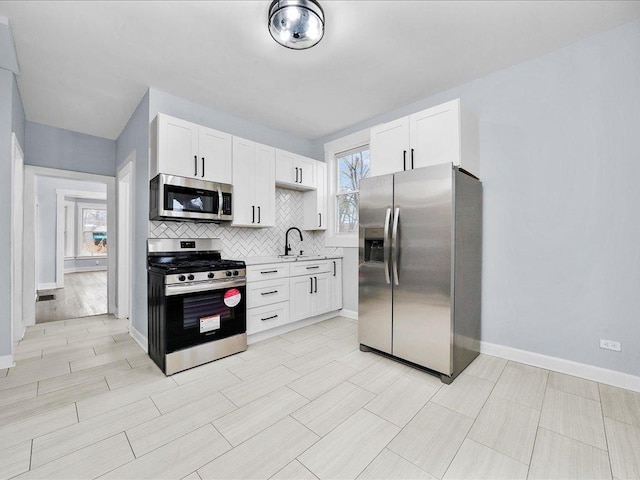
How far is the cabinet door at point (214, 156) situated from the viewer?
9.75 ft

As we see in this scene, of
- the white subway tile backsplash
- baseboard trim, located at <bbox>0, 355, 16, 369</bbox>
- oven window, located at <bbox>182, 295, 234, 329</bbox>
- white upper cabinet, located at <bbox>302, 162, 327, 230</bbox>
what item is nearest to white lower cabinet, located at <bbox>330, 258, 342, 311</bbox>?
the white subway tile backsplash

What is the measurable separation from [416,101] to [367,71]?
2.99 ft

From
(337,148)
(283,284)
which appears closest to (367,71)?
(337,148)

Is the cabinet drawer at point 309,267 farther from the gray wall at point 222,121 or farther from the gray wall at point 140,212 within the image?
the gray wall at point 222,121

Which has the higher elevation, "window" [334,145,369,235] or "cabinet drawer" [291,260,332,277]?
"window" [334,145,369,235]

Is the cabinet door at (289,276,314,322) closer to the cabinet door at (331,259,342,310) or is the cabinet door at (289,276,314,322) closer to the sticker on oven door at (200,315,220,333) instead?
the cabinet door at (331,259,342,310)

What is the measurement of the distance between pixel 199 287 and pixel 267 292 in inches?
32.4

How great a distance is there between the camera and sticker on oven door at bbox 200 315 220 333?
103 inches

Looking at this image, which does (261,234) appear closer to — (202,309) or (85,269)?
(202,309)

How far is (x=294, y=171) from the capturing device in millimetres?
3896

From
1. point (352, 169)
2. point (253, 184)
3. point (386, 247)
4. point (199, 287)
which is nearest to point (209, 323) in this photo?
point (199, 287)

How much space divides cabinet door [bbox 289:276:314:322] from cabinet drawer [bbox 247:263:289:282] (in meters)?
0.17

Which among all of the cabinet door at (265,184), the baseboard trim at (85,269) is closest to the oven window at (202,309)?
the cabinet door at (265,184)

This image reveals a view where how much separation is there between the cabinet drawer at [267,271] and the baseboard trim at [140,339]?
1.23m
